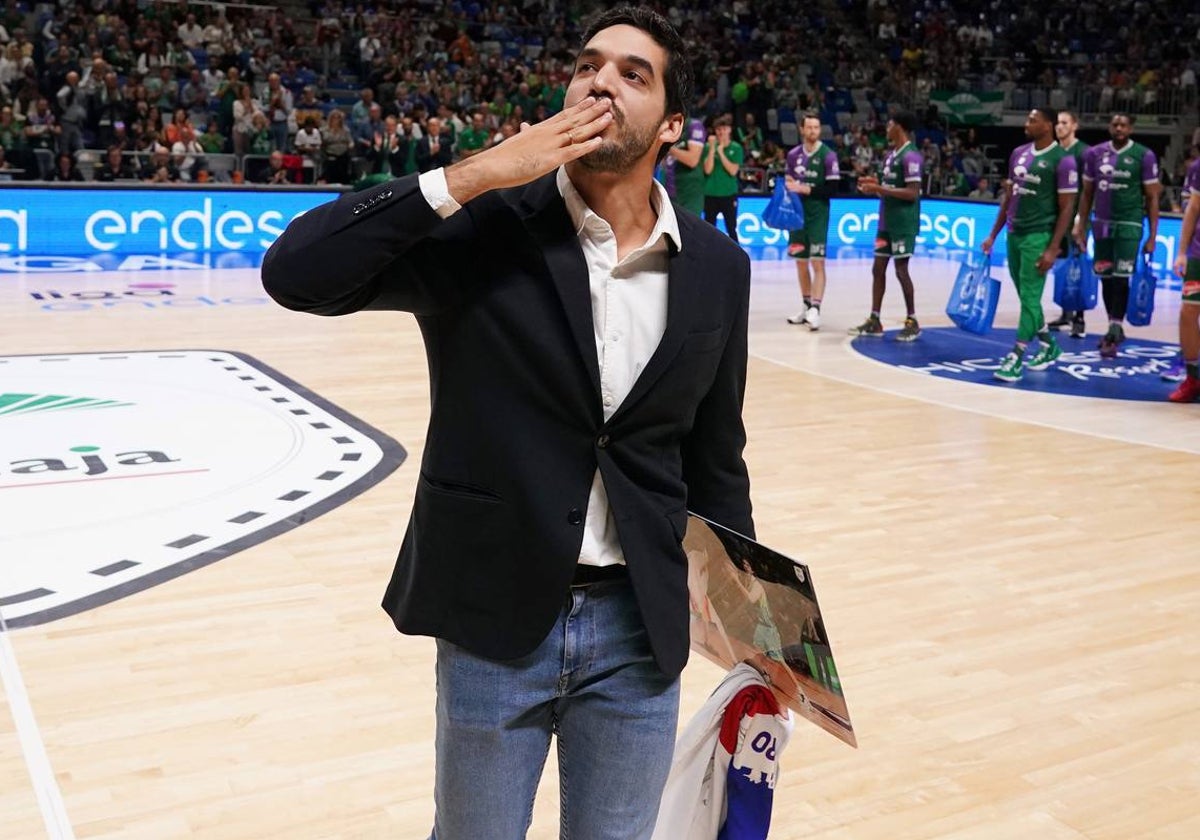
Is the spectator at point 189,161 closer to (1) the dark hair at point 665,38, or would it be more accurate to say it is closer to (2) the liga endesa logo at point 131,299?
(2) the liga endesa logo at point 131,299

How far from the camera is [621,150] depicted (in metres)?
1.88

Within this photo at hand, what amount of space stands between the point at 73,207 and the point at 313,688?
1125 centimetres

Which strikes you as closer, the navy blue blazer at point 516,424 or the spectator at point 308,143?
the navy blue blazer at point 516,424

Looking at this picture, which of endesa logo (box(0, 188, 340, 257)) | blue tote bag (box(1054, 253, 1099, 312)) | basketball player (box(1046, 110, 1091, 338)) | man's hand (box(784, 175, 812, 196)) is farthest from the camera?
endesa logo (box(0, 188, 340, 257))

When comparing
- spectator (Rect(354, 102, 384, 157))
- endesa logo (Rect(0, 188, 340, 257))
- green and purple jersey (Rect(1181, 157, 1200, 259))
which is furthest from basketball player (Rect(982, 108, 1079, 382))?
spectator (Rect(354, 102, 384, 157))

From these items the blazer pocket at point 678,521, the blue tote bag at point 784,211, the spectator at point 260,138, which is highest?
the spectator at point 260,138

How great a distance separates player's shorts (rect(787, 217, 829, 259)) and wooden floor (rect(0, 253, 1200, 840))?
4.00 meters

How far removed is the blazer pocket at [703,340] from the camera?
198 centimetres

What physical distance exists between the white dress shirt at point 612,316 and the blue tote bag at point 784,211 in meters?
9.13

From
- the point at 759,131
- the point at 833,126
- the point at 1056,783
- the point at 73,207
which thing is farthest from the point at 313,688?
the point at 833,126

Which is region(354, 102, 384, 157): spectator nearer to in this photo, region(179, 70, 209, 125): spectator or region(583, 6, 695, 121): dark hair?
region(179, 70, 209, 125): spectator

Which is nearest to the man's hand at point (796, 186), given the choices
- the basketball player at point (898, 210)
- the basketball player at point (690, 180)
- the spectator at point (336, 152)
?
the basketball player at point (898, 210)

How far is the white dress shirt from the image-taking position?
76.7 inches

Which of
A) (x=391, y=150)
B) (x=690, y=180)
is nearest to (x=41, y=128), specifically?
(x=391, y=150)
